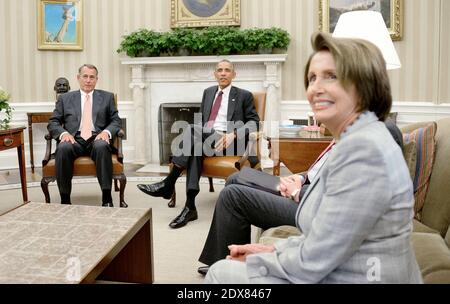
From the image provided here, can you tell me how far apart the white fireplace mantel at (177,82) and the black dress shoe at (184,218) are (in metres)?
2.97

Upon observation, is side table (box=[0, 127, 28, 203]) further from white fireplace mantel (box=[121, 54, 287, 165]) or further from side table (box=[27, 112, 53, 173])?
white fireplace mantel (box=[121, 54, 287, 165])

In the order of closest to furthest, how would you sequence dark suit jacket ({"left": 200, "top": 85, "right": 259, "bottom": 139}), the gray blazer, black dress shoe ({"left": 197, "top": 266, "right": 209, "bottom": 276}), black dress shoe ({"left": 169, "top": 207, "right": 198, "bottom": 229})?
the gray blazer
black dress shoe ({"left": 197, "top": 266, "right": 209, "bottom": 276})
black dress shoe ({"left": 169, "top": 207, "right": 198, "bottom": 229})
dark suit jacket ({"left": 200, "top": 85, "right": 259, "bottom": 139})

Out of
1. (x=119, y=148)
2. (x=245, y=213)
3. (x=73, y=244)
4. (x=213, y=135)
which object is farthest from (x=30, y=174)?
(x=245, y=213)

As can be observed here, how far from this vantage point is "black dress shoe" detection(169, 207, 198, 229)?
3939 millimetres

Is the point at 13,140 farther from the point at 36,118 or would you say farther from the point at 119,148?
the point at 36,118

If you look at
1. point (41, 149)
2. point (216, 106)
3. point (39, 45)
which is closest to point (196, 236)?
point (216, 106)

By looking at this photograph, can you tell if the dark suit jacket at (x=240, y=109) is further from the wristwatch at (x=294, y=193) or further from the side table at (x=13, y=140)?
the wristwatch at (x=294, y=193)

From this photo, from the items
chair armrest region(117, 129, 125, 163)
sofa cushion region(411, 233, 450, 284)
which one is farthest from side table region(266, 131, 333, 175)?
chair armrest region(117, 129, 125, 163)

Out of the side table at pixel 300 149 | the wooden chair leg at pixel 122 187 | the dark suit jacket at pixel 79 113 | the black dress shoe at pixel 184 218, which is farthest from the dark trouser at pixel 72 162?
the side table at pixel 300 149

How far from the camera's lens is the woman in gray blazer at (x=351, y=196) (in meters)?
1.17

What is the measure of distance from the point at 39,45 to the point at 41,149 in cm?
156

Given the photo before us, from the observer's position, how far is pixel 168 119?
7.07m

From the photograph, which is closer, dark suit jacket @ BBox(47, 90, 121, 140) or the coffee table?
the coffee table

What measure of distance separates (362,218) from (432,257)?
0.75 metres
